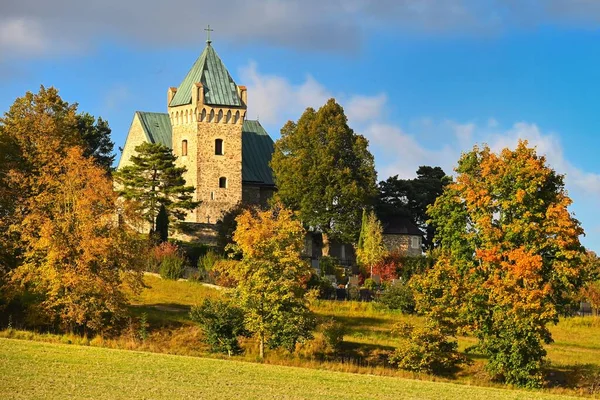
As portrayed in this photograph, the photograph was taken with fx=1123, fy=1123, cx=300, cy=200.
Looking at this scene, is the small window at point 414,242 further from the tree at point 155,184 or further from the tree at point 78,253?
the tree at point 78,253

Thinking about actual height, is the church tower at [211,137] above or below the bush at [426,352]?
above

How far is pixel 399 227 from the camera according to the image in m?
77.9

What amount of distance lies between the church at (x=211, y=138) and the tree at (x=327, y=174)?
3289mm

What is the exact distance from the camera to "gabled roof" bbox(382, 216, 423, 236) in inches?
3051

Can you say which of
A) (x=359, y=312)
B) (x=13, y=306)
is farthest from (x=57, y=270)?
(x=359, y=312)

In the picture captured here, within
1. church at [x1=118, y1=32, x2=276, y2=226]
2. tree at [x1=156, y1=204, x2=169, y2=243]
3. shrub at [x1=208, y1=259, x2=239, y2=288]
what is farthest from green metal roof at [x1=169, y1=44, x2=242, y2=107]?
shrub at [x1=208, y1=259, x2=239, y2=288]

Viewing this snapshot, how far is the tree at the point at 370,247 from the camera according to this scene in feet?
219

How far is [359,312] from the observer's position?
5100 cm

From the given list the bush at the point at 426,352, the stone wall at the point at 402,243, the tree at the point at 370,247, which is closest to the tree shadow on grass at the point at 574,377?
the bush at the point at 426,352

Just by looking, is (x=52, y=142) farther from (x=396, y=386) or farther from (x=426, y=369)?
(x=396, y=386)

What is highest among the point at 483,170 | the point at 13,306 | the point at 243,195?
the point at 243,195

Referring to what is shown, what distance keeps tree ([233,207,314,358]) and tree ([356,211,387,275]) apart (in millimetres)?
23365

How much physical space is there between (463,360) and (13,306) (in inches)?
720

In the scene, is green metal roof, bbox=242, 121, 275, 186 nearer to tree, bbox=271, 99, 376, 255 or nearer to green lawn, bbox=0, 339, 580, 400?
tree, bbox=271, 99, 376, 255
